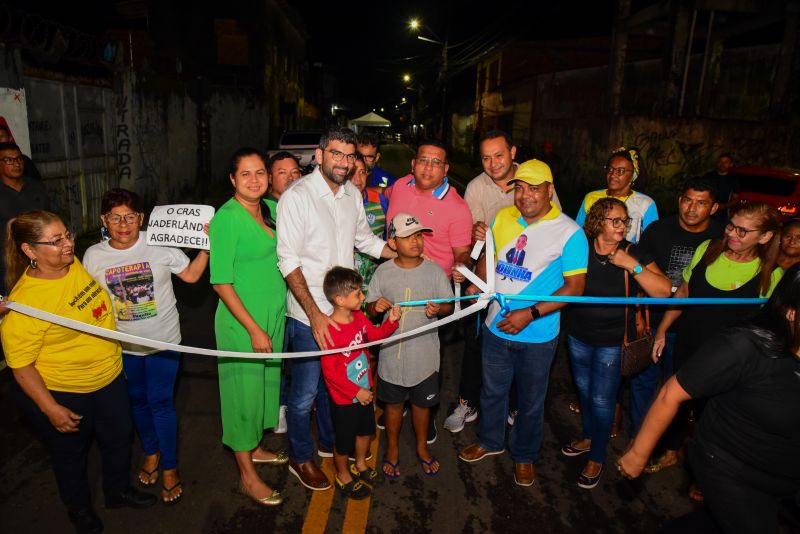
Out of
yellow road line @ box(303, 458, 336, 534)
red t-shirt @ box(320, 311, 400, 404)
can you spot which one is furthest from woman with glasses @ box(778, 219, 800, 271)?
yellow road line @ box(303, 458, 336, 534)

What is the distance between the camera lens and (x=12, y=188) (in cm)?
519

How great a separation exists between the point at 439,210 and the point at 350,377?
1.69 metres

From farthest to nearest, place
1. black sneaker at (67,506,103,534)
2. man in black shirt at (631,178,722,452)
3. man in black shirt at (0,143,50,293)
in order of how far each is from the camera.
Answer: man in black shirt at (0,143,50,293), man in black shirt at (631,178,722,452), black sneaker at (67,506,103,534)

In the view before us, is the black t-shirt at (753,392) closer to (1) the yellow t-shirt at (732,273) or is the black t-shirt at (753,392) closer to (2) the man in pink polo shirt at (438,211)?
(1) the yellow t-shirt at (732,273)

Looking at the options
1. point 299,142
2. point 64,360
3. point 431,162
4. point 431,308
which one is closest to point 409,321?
point 431,308

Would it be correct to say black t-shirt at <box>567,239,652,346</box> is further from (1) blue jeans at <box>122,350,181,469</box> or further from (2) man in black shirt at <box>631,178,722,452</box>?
(1) blue jeans at <box>122,350,181,469</box>

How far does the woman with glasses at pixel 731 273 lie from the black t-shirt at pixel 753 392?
Answer: 1110 mm

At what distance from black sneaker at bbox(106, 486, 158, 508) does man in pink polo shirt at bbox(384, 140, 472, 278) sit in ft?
9.21

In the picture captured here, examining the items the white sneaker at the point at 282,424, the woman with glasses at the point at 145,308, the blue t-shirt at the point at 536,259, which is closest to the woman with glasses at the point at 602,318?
the blue t-shirt at the point at 536,259

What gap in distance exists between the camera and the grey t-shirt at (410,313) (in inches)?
147

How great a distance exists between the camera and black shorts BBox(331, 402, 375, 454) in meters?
3.67

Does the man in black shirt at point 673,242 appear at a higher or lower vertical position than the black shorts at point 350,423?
higher

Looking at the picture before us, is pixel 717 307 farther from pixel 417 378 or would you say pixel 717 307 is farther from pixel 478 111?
pixel 478 111

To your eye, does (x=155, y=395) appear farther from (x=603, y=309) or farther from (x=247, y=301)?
(x=603, y=309)
